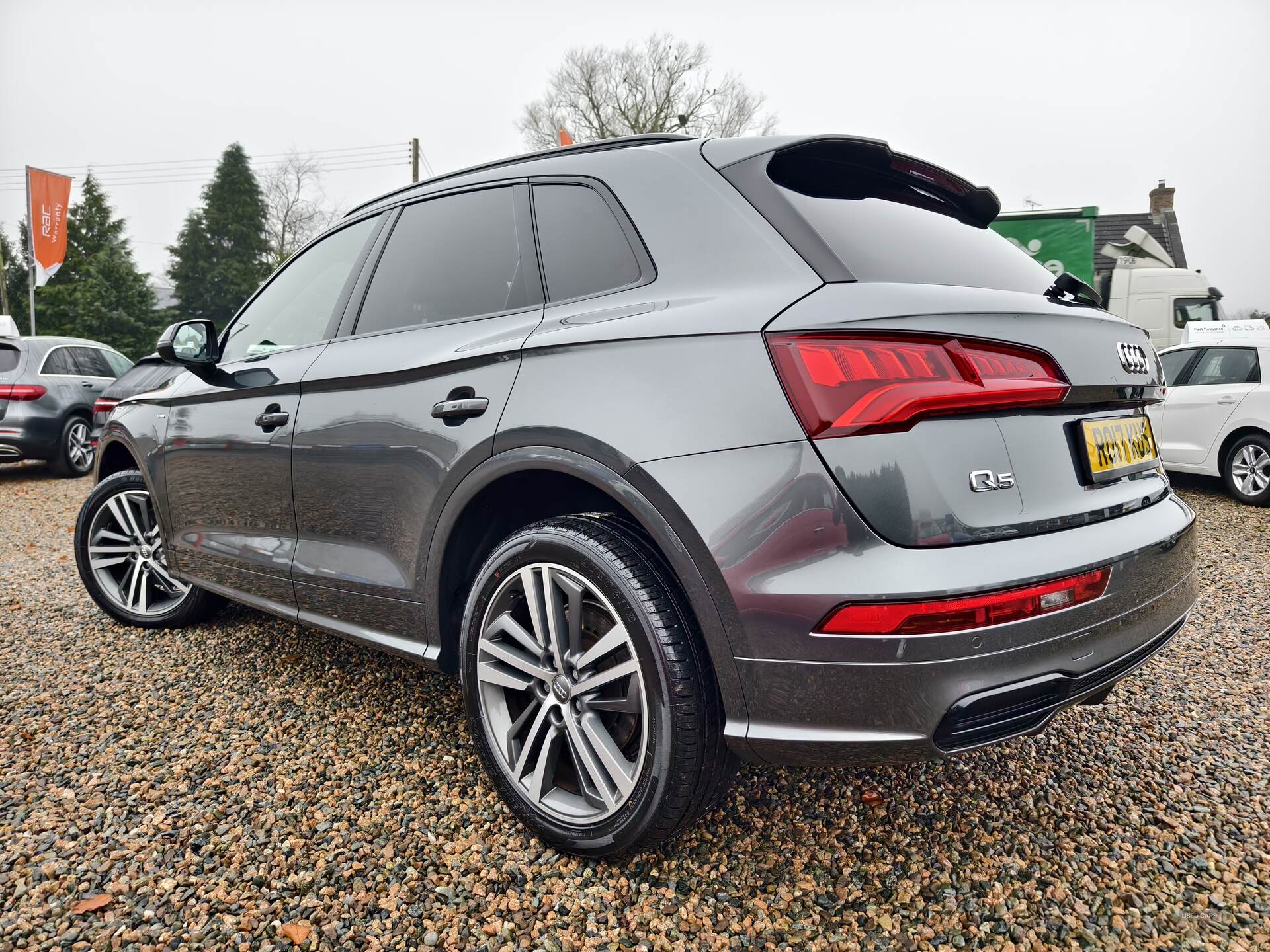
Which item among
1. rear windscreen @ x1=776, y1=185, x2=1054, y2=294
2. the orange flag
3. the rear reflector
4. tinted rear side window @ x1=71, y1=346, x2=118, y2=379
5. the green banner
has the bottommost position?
the rear reflector

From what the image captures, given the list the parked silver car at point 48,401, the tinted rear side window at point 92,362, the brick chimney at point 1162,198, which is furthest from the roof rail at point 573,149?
the brick chimney at point 1162,198

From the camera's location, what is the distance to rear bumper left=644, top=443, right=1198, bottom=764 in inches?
53.8

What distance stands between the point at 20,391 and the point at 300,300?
8277 mm

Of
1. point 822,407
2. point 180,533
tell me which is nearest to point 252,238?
point 180,533

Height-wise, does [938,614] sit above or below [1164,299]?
below

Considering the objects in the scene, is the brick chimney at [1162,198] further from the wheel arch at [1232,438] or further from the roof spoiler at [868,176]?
the roof spoiler at [868,176]

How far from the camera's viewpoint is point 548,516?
2.09m

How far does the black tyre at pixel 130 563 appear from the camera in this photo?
3.50 meters

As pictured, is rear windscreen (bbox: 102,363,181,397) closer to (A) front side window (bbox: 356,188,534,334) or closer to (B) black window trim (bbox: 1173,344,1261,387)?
(A) front side window (bbox: 356,188,534,334)

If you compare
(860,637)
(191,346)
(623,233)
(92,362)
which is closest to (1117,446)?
(860,637)

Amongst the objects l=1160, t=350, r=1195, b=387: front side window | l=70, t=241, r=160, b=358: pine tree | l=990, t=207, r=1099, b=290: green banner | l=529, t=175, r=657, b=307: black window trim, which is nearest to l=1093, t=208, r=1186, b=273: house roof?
l=990, t=207, r=1099, b=290: green banner

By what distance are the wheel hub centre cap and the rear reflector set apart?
659mm

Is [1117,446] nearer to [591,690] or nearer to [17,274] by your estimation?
[591,690]

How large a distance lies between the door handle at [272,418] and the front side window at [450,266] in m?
0.38
